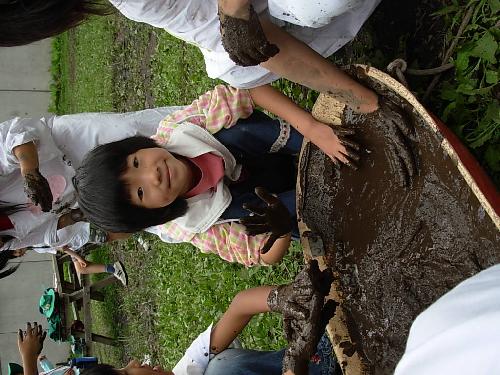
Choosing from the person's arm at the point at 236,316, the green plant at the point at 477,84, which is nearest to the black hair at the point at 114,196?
the person's arm at the point at 236,316

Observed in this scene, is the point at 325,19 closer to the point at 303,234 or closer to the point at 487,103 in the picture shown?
the point at 487,103

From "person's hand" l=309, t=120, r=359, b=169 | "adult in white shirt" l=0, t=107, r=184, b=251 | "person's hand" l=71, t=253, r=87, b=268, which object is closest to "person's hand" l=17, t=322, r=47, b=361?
"person's hand" l=71, t=253, r=87, b=268

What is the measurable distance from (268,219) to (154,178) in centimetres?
41

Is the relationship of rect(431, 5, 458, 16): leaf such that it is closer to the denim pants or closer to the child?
the child

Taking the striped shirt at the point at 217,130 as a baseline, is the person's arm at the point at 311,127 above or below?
above

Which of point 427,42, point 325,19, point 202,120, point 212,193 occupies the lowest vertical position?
point 212,193

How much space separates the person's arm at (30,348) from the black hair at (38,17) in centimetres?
275

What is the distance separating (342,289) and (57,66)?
310 inches

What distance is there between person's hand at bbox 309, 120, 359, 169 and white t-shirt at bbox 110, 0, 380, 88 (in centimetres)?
27

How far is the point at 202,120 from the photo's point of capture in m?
2.29

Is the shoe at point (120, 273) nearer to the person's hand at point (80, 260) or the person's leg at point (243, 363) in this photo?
the person's hand at point (80, 260)

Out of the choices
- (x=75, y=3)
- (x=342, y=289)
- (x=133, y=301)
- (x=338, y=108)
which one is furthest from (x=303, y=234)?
(x=133, y=301)

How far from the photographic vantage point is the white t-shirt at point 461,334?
2.23 feet

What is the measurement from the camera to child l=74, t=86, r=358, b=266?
202cm
